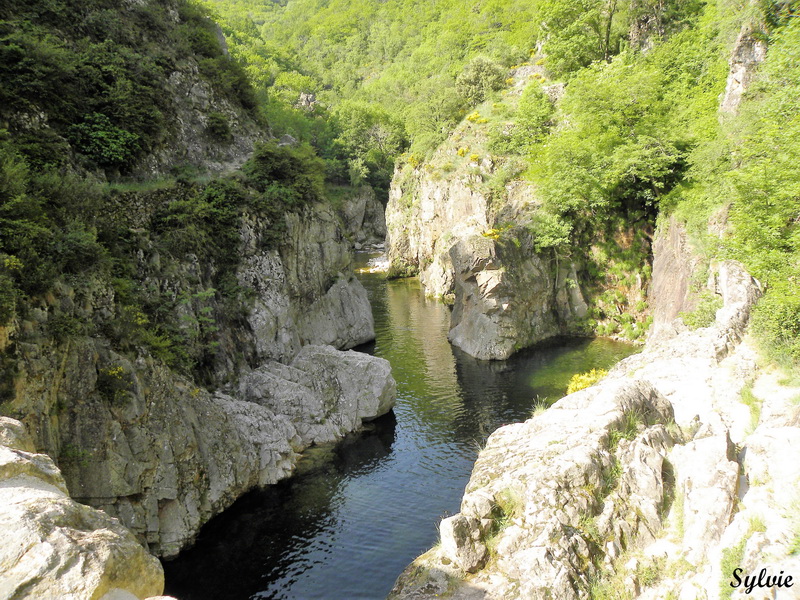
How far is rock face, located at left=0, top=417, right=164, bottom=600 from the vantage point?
5.09 m

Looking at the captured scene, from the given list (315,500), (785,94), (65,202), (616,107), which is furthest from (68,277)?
(616,107)

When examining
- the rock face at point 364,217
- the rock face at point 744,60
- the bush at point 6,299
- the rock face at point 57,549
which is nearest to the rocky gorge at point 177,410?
the rock face at point 57,549

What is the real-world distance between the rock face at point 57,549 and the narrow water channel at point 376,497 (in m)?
9.97

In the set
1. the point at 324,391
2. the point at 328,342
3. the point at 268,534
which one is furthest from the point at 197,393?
the point at 328,342

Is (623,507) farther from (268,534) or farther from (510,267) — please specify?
(510,267)

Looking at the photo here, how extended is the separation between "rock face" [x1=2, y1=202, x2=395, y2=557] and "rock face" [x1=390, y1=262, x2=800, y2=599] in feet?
31.5

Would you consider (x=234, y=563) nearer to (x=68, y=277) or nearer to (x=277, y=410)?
(x=277, y=410)

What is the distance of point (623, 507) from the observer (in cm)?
1027

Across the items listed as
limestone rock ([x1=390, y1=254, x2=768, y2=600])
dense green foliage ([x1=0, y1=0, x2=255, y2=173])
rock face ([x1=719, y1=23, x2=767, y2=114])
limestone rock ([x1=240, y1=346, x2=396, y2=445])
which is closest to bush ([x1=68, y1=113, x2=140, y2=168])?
dense green foliage ([x1=0, y1=0, x2=255, y2=173])

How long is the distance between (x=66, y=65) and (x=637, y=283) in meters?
35.7

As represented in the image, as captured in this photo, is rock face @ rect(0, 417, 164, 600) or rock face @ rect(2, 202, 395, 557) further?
rock face @ rect(2, 202, 395, 557)

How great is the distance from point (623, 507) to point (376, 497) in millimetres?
11368

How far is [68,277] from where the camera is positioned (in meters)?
15.2

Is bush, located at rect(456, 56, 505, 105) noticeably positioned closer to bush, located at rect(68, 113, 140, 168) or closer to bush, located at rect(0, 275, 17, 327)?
bush, located at rect(68, 113, 140, 168)
